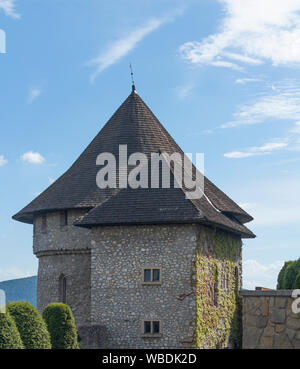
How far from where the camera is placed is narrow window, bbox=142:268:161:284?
1055 inches

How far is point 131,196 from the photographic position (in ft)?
91.9

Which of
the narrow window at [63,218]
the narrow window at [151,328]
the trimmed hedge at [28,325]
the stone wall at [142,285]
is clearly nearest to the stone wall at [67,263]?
the narrow window at [63,218]

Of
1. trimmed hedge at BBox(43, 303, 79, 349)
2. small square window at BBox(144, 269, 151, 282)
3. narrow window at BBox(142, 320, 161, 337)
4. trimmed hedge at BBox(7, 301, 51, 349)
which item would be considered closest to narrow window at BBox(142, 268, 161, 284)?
small square window at BBox(144, 269, 151, 282)

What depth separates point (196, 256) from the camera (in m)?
26.6

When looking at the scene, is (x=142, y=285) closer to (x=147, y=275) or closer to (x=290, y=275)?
(x=147, y=275)

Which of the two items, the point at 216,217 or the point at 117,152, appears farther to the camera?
the point at 117,152

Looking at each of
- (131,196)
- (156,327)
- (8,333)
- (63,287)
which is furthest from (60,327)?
(63,287)

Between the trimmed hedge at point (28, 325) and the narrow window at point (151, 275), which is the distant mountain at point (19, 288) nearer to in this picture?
the narrow window at point (151, 275)

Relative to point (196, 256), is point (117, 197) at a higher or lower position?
higher

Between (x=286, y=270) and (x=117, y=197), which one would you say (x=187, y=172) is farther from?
(x=286, y=270)

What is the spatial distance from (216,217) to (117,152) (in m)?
5.03

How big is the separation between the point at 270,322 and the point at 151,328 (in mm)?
6003

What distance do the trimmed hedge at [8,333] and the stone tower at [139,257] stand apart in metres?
8.42
